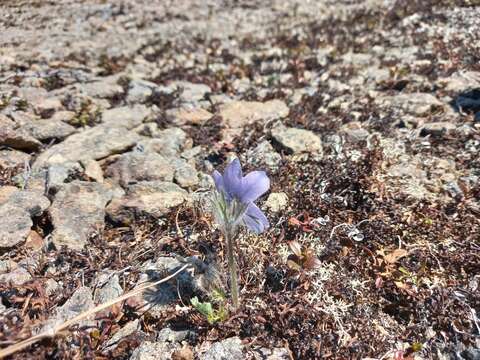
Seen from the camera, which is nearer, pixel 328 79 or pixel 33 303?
pixel 33 303

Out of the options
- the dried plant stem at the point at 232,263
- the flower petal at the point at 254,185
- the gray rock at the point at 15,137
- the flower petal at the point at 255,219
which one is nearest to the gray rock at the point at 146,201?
the dried plant stem at the point at 232,263

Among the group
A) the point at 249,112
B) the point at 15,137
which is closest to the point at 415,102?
the point at 249,112

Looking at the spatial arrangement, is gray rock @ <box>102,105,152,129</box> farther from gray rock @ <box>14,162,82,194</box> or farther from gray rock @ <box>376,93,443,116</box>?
gray rock @ <box>376,93,443,116</box>

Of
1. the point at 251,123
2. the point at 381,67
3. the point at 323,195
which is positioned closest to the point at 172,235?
the point at 323,195

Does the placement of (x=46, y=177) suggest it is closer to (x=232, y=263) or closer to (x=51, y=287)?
(x=51, y=287)

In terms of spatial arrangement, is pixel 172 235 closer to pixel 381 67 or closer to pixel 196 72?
pixel 196 72

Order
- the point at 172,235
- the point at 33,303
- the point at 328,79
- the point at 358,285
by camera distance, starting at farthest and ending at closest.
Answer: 1. the point at 328,79
2. the point at 172,235
3. the point at 358,285
4. the point at 33,303
